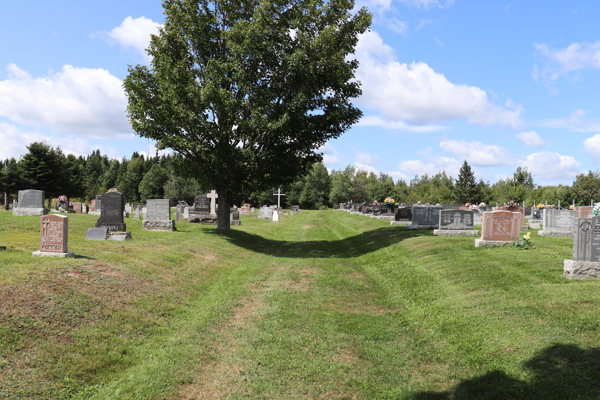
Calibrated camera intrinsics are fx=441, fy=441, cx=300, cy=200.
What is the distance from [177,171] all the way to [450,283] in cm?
1774

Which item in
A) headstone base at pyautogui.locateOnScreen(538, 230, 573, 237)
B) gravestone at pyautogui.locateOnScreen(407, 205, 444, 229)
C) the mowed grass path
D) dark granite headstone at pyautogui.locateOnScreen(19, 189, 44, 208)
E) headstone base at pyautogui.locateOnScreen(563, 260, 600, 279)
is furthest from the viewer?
gravestone at pyautogui.locateOnScreen(407, 205, 444, 229)

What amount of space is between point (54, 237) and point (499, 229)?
48.2ft

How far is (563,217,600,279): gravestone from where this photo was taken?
33.6 ft

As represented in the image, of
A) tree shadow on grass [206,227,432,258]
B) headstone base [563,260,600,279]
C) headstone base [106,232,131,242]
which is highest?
headstone base [563,260,600,279]

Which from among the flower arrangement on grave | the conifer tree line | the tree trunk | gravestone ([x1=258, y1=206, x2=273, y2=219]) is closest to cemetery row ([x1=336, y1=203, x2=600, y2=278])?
the flower arrangement on grave

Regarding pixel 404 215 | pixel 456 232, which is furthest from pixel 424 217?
pixel 456 232

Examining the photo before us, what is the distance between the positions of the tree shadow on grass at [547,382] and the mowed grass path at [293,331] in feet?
0.08

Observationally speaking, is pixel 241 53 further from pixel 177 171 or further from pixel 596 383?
pixel 596 383

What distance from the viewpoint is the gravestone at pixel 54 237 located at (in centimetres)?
1175

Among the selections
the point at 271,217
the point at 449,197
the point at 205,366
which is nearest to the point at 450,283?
the point at 205,366

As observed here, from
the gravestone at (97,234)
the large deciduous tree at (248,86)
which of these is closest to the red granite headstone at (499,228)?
the large deciduous tree at (248,86)

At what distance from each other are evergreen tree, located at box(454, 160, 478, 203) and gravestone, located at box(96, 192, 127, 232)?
80.9m

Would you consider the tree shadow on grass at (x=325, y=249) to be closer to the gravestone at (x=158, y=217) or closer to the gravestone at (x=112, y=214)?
the gravestone at (x=158, y=217)

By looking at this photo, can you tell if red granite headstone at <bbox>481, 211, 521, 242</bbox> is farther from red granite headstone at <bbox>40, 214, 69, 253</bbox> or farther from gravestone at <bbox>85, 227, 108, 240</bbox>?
gravestone at <bbox>85, 227, 108, 240</bbox>
